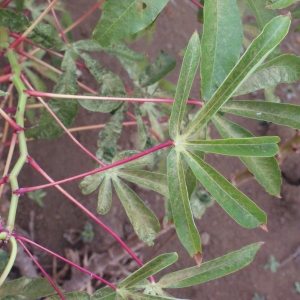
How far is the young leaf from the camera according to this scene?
1.94 ft

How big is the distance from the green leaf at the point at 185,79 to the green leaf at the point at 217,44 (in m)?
0.04

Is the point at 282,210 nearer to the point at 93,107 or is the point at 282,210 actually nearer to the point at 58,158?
the point at 58,158

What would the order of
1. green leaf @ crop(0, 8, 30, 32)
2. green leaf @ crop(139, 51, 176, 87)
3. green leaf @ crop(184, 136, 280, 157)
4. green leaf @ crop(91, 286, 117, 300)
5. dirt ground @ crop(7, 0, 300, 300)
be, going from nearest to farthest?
green leaf @ crop(184, 136, 280, 157)
green leaf @ crop(91, 286, 117, 300)
green leaf @ crop(0, 8, 30, 32)
green leaf @ crop(139, 51, 176, 87)
dirt ground @ crop(7, 0, 300, 300)

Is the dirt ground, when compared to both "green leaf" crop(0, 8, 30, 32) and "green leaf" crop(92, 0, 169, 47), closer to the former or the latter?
"green leaf" crop(0, 8, 30, 32)

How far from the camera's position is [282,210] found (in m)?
1.85

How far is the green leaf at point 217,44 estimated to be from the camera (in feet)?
1.86

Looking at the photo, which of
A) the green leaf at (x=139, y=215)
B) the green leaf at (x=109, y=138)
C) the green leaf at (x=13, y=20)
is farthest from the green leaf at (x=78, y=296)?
the green leaf at (x=13, y=20)

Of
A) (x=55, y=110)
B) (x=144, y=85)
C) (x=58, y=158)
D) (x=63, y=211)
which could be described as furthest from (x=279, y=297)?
(x=55, y=110)

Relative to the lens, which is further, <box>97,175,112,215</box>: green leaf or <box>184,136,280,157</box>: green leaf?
<box>97,175,112,215</box>: green leaf

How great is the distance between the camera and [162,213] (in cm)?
172

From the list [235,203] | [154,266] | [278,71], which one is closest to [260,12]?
[278,71]

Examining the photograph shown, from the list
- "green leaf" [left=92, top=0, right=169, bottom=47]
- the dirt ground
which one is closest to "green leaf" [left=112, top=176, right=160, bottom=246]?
"green leaf" [left=92, top=0, right=169, bottom=47]

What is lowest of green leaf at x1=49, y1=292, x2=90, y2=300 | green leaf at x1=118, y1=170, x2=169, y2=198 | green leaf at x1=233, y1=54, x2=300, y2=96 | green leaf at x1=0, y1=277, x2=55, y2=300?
green leaf at x1=0, y1=277, x2=55, y2=300

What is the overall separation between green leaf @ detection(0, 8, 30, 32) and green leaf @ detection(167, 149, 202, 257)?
0.38 metres
